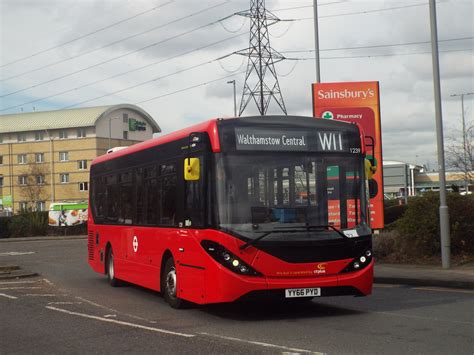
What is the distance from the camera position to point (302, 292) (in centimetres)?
991

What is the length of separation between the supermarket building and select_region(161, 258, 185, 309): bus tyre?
77.7m

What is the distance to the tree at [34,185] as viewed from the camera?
85.6 meters

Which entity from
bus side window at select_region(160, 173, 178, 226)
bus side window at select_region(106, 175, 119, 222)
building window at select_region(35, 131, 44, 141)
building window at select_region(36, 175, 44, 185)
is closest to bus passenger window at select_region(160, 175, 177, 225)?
bus side window at select_region(160, 173, 178, 226)

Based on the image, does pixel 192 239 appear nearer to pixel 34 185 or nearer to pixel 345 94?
pixel 345 94

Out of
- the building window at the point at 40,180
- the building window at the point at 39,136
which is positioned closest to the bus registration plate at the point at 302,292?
the building window at the point at 40,180

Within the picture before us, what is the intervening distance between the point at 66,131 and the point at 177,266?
3339 inches

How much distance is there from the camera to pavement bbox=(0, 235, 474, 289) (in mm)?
14017

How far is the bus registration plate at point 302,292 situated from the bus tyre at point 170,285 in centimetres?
212

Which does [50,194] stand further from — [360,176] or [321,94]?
[360,176]

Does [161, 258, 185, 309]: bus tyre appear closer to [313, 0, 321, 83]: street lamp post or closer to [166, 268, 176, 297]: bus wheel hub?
[166, 268, 176, 297]: bus wheel hub

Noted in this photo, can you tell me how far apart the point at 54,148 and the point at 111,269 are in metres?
80.1

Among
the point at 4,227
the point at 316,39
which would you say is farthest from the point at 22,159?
the point at 316,39

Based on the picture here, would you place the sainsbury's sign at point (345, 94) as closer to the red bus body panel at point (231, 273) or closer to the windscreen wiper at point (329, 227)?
the red bus body panel at point (231, 273)

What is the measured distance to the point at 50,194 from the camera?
9125 centimetres
